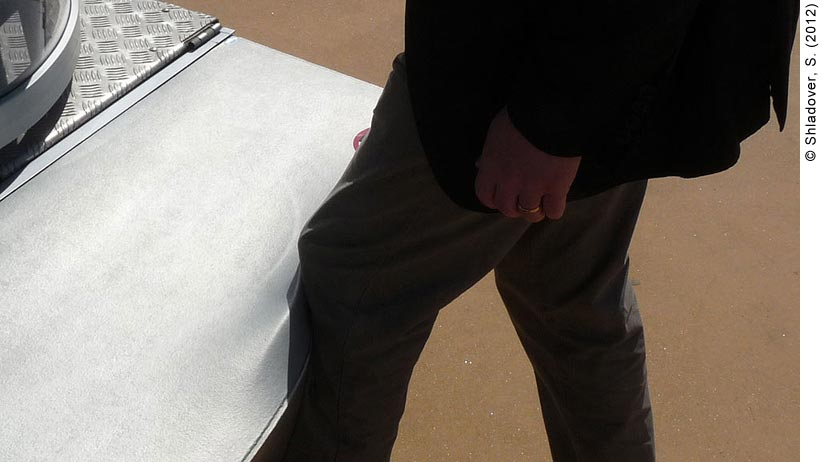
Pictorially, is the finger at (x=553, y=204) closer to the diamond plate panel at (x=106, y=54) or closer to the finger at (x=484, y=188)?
the finger at (x=484, y=188)

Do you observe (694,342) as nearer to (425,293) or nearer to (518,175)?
(425,293)

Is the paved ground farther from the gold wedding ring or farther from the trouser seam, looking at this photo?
the gold wedding ring

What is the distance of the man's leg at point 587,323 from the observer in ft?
3.18

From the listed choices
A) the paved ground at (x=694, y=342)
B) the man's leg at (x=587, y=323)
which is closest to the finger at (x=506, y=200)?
the man's leg at (x=587, y=323)

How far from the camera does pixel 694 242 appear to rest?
177 centimetres

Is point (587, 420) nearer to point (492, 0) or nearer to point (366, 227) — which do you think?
point (366, 227)

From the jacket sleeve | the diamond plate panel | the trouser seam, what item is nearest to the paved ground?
the trouser seam

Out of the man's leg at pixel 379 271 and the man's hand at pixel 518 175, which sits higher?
the man's hand at pixel 518 175

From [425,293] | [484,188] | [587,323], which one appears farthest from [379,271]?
[587,323]

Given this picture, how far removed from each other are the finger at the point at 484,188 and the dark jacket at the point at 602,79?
0.05 ft

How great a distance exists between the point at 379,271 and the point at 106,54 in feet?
2.50

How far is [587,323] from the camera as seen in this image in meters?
1.03

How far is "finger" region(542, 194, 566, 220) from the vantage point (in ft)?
2.62
